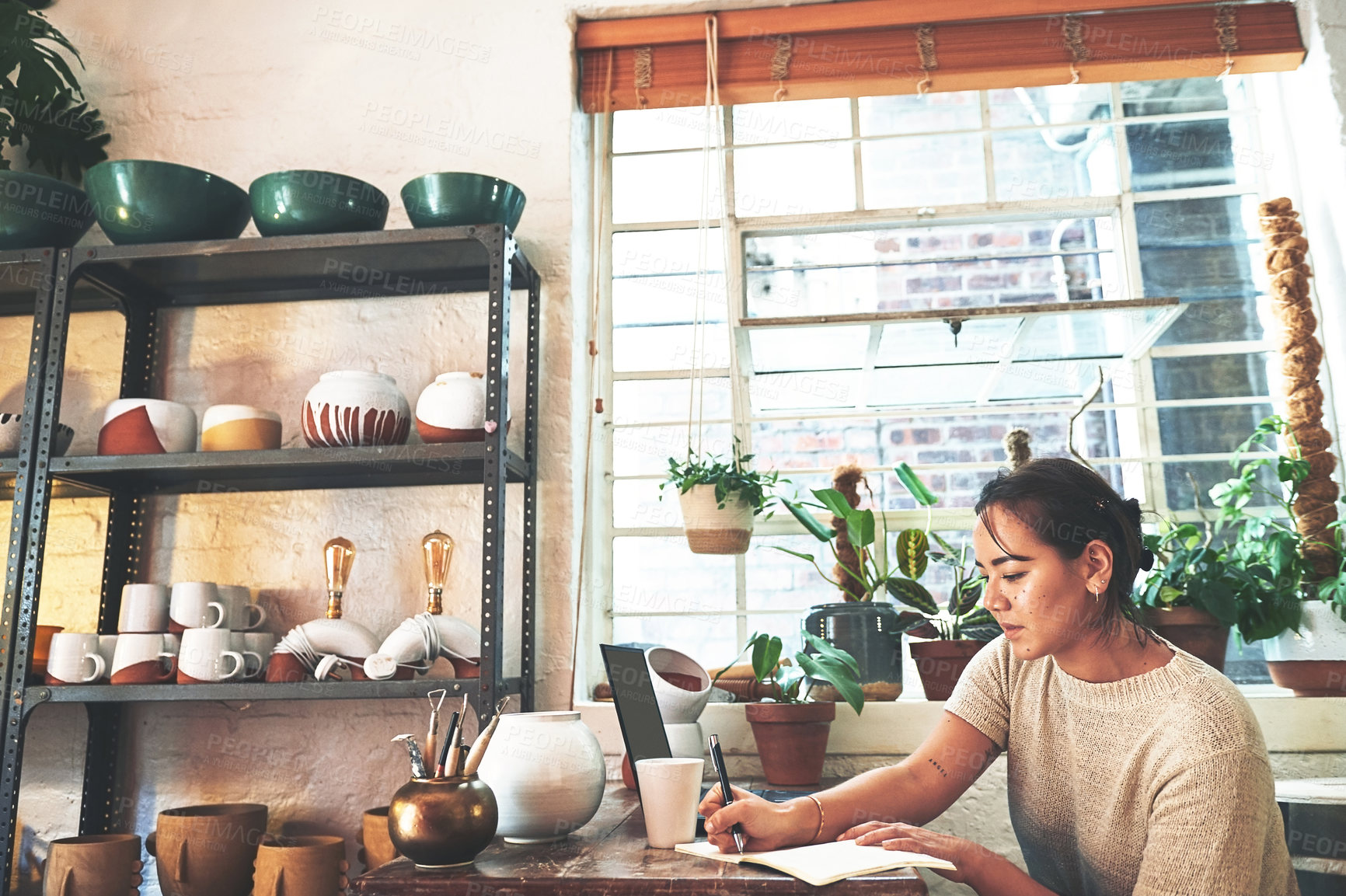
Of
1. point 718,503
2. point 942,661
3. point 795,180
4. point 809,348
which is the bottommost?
point 942,661

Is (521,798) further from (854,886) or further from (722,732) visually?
(722,732)

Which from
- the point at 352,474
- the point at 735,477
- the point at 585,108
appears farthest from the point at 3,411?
the point at 735,477

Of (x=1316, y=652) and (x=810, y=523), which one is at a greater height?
(x=810, y=523)

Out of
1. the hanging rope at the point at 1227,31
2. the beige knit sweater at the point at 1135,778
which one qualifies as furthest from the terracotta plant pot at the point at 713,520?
the hanging rope at the point at 1227,31

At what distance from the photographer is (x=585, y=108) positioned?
8.20ft

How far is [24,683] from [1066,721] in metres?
1.94

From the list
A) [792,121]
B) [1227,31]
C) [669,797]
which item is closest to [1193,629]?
[669,797]

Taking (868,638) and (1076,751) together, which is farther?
(868,638)

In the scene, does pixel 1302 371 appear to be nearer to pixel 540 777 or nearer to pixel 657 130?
pixel 657 130

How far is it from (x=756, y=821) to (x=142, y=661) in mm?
1306

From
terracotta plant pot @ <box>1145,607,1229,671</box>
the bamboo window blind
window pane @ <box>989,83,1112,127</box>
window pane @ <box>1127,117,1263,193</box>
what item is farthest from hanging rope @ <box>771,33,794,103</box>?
terracotta plant pot @ <box>1145,607,1229,671</box>

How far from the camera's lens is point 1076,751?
5.03 feet

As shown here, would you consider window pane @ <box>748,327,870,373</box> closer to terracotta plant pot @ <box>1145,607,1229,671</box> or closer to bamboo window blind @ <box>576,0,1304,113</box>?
bamboo window blind @ <box>576,0,1304,113</box>

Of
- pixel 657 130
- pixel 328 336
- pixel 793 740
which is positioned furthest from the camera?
pixel 657 130
